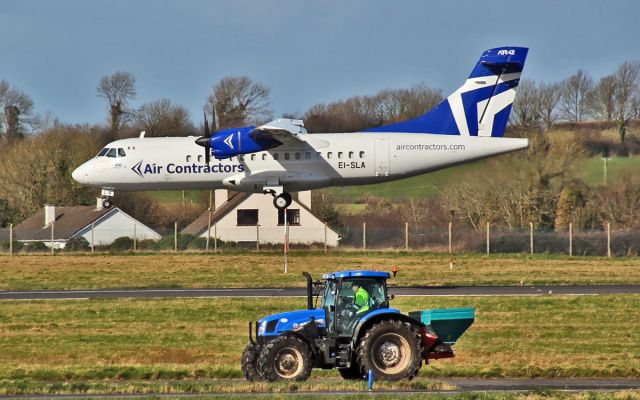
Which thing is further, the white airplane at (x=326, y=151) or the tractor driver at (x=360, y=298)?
the white airplane at (x=326, y=151)

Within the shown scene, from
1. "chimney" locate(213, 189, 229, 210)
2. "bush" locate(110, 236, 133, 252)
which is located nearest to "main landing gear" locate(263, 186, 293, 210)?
"bush" locate(110, 236, 133, 252)

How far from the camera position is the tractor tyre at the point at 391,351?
72.2ft

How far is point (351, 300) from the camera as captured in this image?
22719mm

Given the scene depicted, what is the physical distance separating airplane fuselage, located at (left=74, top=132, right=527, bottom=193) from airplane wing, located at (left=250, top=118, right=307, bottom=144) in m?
0.38

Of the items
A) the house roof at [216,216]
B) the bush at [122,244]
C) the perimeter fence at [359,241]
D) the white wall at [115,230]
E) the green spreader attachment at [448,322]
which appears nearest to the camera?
the green spreader attachment at [448,322]

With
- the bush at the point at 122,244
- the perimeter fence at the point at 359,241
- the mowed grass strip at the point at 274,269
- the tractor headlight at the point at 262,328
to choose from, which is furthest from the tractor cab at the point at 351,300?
the bush at the point at 122,244

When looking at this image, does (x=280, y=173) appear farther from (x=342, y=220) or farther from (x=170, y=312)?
(x=342, y=220)

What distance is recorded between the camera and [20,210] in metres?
83.7

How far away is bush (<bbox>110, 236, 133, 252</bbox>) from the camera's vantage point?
65438mm

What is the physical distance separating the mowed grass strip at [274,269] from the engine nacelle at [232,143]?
5.49 meters

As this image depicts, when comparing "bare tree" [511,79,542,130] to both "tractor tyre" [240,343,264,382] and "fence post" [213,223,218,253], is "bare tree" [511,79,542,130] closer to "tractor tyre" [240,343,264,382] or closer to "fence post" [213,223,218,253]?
"fence post" [213,223,218,253]

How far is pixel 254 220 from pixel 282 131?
24.2 metres

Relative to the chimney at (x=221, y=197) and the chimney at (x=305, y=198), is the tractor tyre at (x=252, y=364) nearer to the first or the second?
the chimney at (x=305, y=198)

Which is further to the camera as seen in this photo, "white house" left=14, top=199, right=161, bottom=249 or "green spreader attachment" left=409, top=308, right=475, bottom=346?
"white house" left=14, top=199, right=161, bottom=249
